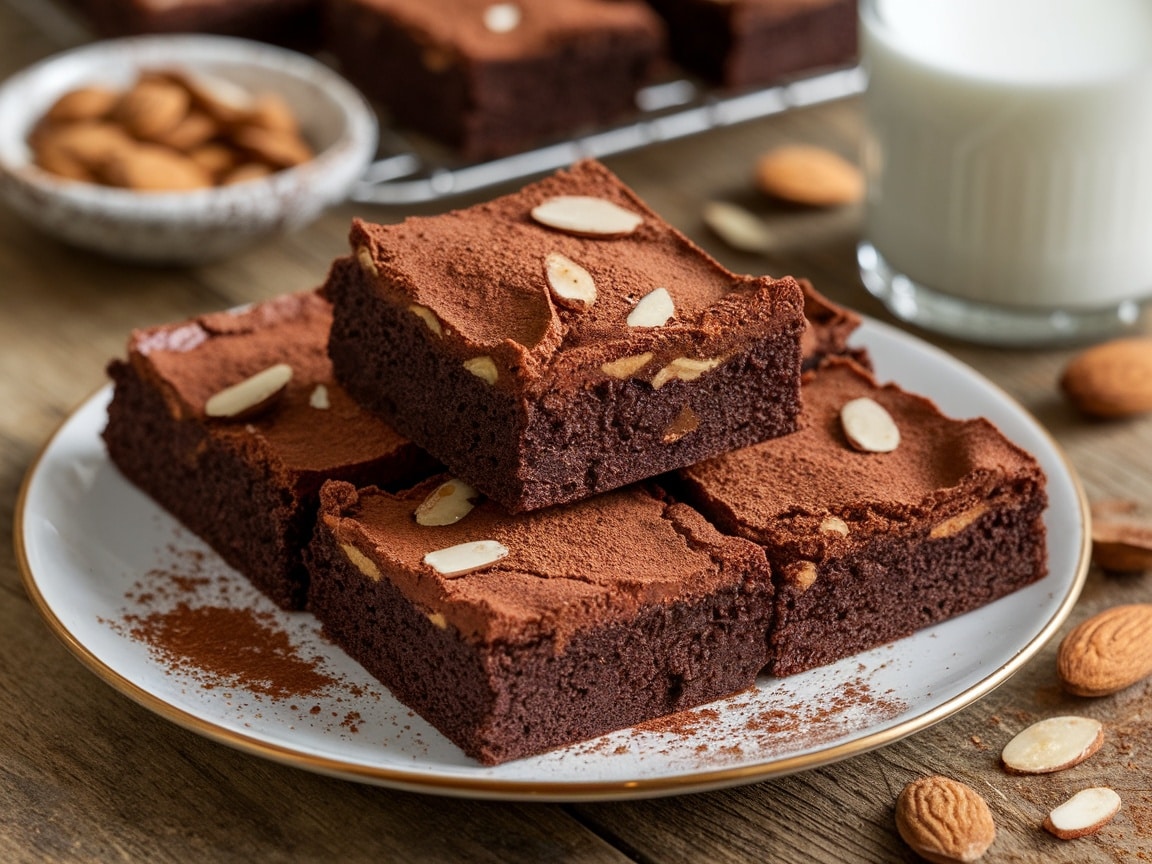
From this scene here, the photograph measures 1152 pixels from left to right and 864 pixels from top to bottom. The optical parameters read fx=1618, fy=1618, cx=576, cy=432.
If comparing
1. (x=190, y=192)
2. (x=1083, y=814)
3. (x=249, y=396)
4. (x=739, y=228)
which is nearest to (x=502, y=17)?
(x=739, y=228)

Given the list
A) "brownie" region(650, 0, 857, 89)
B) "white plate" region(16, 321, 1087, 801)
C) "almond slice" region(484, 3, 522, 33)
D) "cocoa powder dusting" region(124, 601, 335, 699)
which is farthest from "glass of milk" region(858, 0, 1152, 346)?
"cocoa powder dusting" region(124, 601, 335, 699)

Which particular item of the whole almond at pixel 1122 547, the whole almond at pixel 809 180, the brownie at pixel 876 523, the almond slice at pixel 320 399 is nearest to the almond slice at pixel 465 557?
the brownie at pixel 876 523

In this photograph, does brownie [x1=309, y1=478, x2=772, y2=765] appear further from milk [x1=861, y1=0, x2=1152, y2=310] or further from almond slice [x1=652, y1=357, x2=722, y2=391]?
milk [x1=861, y1=0, x2=1152, y2=310]

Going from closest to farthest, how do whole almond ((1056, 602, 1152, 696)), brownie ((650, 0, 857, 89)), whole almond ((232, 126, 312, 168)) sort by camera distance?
whole almond ((1056, 602, 1152, 696)), whole almond ((232, 126, 312, 168)), brownie ((650, 0, 857, 89))

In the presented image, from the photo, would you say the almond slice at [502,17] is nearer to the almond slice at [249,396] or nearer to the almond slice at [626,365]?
the almond slice at [249,396]

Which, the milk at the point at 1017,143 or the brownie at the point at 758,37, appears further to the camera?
the brownie at the point at 758,37

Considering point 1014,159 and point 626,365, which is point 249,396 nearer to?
point 626,365
